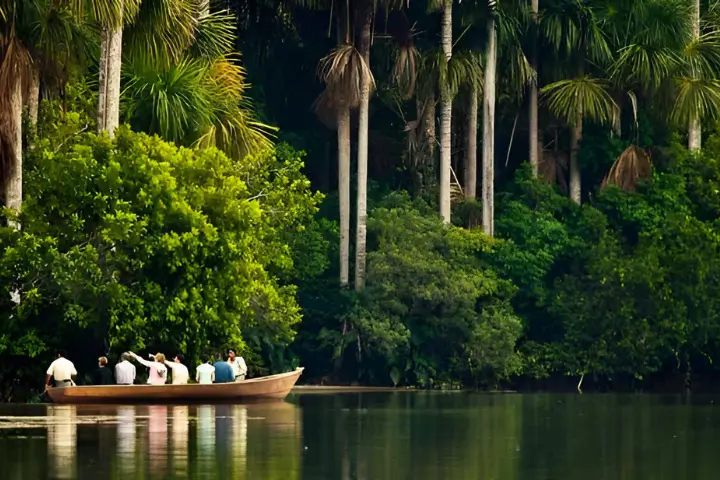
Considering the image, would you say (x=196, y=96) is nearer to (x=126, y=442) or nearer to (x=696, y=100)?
(x=696, y=100)

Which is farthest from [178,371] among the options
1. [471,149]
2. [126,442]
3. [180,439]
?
[471,149]

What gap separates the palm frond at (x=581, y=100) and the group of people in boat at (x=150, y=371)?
52.7 ft

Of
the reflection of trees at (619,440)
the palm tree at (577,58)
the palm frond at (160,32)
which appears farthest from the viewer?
the palm tree at (577,58)

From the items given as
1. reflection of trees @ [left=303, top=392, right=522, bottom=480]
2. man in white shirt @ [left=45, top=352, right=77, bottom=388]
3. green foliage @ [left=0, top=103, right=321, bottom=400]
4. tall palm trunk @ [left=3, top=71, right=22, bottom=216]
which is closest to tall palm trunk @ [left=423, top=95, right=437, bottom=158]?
reflection of trees @ [left=303, top=392, right=522, bottom=480]

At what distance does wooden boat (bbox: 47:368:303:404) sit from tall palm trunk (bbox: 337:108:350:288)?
11629 mm

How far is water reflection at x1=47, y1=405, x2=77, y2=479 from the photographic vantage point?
23.2m

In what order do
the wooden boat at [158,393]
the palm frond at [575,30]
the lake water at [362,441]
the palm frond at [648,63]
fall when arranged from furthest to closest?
the palm frond at [575,30]
the palm frond at [648,63]
the wooden boat at [158,393]
the lake water at [362,441]

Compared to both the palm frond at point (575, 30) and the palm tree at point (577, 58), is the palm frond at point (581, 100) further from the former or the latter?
the palm frond at point (575, 30)

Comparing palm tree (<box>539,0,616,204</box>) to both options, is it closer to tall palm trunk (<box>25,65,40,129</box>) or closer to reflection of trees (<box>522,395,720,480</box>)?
reflection of trees (<box>522,395,720,480</box>)

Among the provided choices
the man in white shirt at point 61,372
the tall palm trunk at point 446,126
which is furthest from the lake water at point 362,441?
the tall palm trunk at point 446,126

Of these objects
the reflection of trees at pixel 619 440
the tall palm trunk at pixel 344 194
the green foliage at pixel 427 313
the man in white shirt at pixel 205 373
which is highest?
the tall palm trunk at pixel 344 194

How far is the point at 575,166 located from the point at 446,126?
5849mm

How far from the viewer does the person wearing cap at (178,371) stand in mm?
40844

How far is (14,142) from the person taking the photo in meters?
41.2
